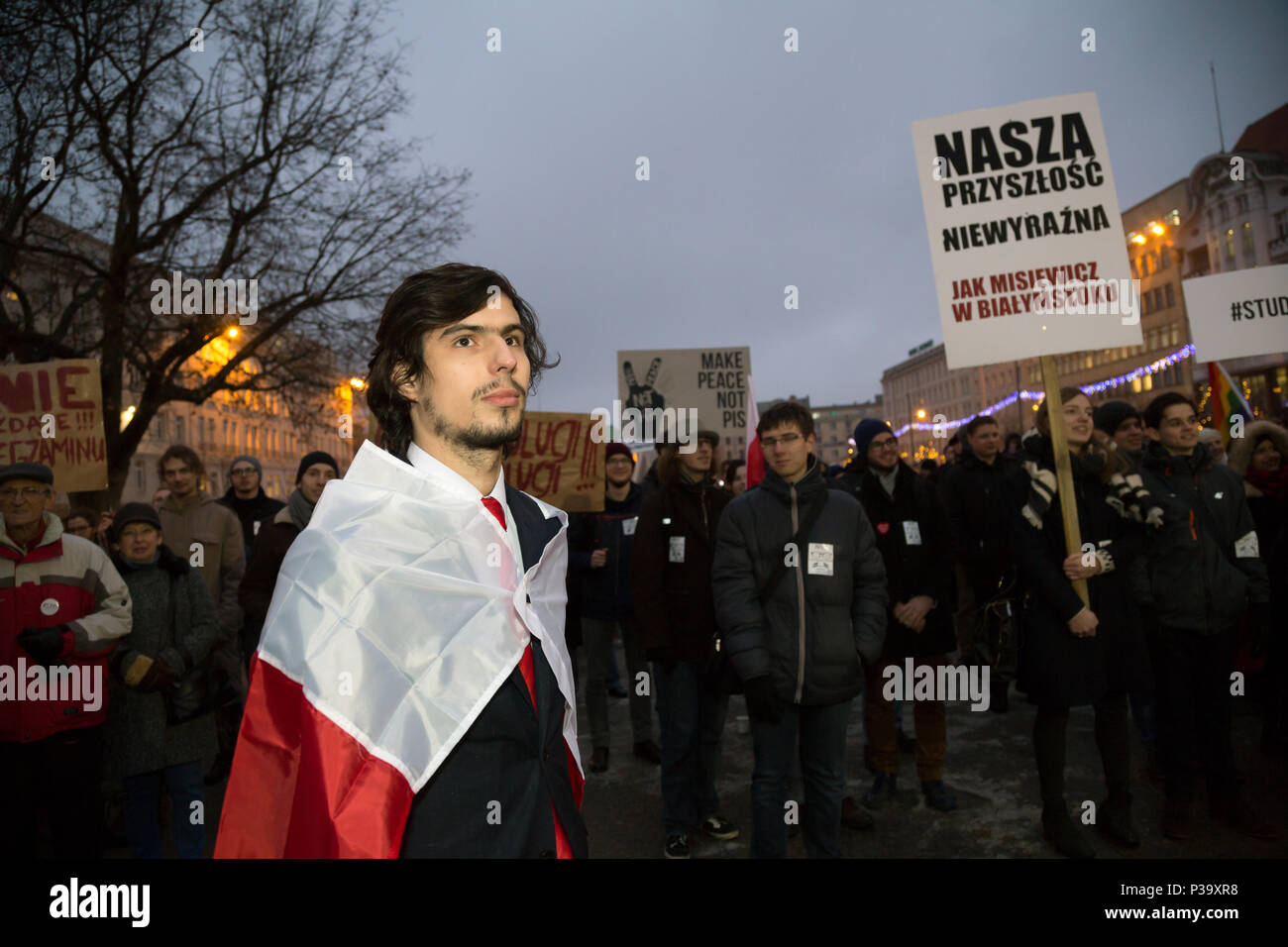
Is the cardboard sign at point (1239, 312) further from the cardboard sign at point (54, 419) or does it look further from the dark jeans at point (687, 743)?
the cardboard sign at point (54, 419)

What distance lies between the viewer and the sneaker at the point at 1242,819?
4.23 m

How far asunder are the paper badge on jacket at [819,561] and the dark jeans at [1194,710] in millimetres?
2285

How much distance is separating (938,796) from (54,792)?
4.81 meters

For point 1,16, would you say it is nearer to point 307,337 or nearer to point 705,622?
point 307,337

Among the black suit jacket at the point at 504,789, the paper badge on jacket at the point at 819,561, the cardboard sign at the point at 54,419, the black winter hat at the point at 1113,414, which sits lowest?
the black suit jacket at the point at 504,789

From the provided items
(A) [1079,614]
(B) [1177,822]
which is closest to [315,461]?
(A) [1079,614]

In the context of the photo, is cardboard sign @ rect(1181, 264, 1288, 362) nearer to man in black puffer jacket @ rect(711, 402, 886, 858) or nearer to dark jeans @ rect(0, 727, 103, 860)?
man in black puffer jacket @ rect(711, 402, 886, 858)

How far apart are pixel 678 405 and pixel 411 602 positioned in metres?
7.99

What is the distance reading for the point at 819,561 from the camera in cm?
385

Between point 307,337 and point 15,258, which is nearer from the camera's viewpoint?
point 15,258

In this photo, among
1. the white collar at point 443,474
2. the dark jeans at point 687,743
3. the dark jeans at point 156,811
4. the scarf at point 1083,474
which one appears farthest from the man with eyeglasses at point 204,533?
the scarf at point 1083,474

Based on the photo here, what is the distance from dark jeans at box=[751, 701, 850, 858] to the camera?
3701mm
